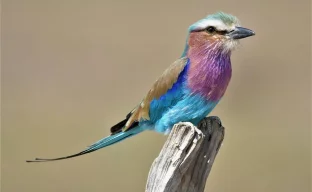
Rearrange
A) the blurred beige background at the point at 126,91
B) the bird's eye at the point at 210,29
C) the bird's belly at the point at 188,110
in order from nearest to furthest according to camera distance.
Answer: the bird's belly at the point at 188,110 → the bird's eye at the point at 210,29 → the blurred beige background at the point at 126,91

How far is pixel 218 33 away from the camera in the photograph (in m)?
4.54

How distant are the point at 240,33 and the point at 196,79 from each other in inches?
14.5

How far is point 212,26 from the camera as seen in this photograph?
452 cm

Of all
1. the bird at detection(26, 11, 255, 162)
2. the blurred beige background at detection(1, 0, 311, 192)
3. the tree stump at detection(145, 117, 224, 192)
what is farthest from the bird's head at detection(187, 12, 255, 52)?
the blurred beige background at detection(1, 0, 311, 192)

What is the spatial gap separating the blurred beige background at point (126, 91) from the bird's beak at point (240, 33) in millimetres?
3238

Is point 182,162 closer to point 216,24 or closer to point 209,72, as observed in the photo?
point 209,72

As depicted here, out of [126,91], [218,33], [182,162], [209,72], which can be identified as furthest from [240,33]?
[126,91]

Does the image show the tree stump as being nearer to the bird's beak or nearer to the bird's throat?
the bird's throat

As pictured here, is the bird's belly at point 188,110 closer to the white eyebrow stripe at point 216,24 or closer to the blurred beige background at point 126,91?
the white eyebrow stripe at point 216,24

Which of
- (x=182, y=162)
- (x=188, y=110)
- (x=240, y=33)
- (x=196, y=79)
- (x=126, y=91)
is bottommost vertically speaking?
(x=182, y=162)

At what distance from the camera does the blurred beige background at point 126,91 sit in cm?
809

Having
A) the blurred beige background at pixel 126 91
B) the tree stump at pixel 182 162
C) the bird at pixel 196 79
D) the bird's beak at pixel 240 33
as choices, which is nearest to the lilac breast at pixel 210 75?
the bird at pixel 196 79

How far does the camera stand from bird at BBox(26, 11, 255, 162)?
4422 millimetres

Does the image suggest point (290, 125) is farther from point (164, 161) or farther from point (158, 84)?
point (164, 161)
